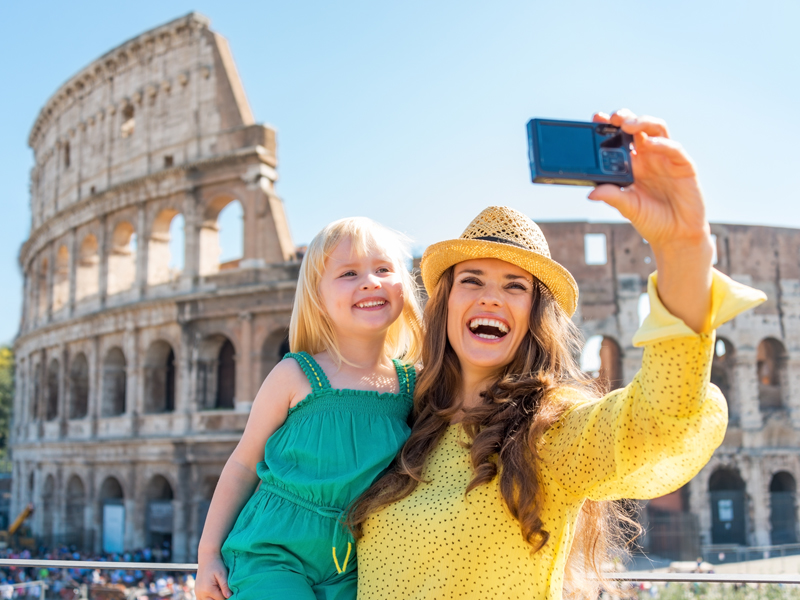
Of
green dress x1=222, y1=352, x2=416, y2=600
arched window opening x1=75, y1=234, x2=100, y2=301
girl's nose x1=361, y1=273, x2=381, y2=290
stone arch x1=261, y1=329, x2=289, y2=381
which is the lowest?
green dress x1=222, y1=352, x2=416, y2=600

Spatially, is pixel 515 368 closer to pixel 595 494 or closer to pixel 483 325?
pixel 483 325

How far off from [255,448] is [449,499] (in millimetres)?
768

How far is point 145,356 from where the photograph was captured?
17.5 m

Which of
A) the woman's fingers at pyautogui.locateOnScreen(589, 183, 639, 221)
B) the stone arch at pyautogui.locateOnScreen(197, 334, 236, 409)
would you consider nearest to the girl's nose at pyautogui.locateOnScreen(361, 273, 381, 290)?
the woman's fingers at pyautogui.locateOnScreen(589, 183, 639, 221)

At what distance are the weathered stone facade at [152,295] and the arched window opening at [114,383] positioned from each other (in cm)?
4

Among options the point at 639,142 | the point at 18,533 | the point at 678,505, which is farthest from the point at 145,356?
the point at 639,142

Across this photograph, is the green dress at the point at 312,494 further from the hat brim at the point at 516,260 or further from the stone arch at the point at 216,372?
the stone arch at the point at 216,372

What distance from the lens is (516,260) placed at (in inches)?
80.5

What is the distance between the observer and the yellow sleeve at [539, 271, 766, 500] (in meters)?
1.31

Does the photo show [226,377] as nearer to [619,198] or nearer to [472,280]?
[472,280]

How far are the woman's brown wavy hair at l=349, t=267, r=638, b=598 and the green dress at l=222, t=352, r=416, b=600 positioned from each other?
85 millimetres

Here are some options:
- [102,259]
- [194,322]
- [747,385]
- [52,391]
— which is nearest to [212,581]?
[194,322]

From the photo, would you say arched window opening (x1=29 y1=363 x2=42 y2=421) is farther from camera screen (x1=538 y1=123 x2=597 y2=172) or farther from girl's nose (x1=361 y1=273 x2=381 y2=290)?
camera screen (x1=538 y1=123 x2=597 y2=172)

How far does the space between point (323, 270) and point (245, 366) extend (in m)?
13.7
